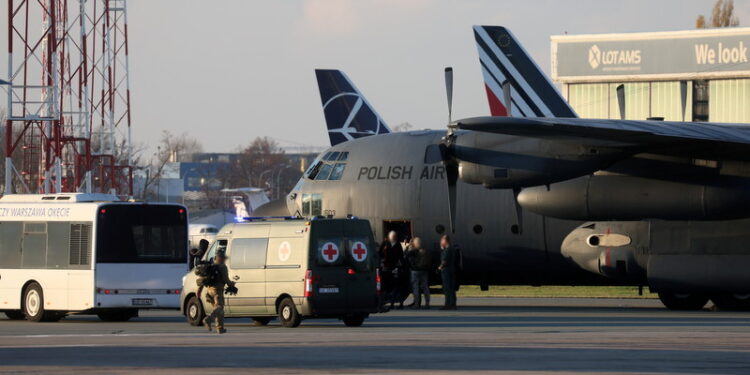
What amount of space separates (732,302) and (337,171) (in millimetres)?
10203

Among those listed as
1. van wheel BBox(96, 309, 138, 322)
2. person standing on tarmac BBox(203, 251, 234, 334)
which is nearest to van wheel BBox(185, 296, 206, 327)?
person standing on tarmac BBox(203, 251, 234, 334)

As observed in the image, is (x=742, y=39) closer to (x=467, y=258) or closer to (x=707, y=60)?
(x=707, y=60)

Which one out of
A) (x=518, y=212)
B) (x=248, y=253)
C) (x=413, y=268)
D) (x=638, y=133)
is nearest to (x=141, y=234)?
(x=248, y=253)

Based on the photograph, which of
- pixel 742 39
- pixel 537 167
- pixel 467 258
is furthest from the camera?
pixel 742 39

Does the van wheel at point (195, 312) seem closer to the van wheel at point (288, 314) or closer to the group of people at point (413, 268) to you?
the van wheel at point (288, 314)

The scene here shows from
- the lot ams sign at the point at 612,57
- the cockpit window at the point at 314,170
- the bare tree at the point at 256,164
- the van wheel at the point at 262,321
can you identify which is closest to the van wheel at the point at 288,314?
the van wheel at the point at 262,321

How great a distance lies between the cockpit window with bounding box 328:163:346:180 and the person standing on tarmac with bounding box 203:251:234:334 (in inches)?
358

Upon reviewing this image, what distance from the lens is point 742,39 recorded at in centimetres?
6028

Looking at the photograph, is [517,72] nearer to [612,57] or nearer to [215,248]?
[215,248]

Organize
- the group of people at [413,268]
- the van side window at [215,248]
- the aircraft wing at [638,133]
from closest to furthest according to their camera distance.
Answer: the aircraft wing at [638,133], the van side window at [215,248], the group of people at [413,268]

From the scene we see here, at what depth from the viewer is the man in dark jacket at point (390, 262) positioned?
29.4m

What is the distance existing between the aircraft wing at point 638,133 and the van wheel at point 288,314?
15.4 feet

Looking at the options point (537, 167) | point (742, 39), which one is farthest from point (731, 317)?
point (742, 39)

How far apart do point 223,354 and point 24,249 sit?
11.7 metres
